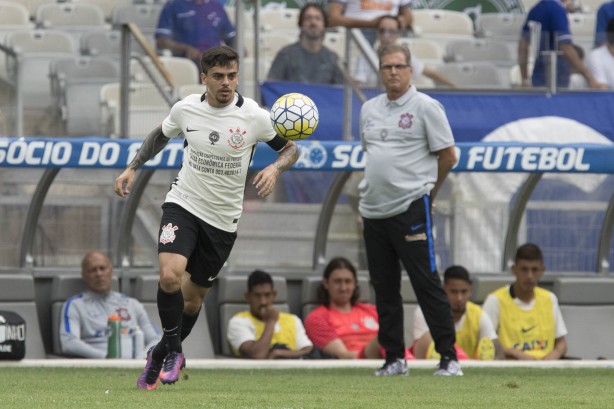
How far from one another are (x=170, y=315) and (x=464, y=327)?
3.83 meters

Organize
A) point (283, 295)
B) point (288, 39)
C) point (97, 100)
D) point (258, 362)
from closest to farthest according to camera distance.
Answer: point (258, 362) → point (283, 295) → point (97, 100) → point (288, 39)

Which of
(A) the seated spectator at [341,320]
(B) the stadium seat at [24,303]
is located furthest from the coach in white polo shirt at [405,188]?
(B) the stadium seat at [24,303]

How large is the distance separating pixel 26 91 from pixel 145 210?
147 centimetres

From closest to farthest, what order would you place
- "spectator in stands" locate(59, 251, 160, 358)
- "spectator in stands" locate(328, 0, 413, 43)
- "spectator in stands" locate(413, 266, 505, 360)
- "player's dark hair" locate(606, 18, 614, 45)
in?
"spectator in stands" locate(59, 251, 160, 358) < "spectator in stands" locate(413, 266, 505, 360) < "player's dark hair" locate(606, 18, 614, 45) < "spectator in stands" locate(328, 0, 413, 43)

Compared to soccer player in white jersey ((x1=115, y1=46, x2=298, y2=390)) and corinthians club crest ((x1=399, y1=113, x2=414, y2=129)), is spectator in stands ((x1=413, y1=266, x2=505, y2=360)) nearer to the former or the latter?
corinthians club crest ((x1=399, y1=113, x2=414, y2=129))

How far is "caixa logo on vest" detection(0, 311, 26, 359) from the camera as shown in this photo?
29.7ft

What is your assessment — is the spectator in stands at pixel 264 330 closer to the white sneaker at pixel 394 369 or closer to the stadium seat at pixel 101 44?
the white sneaker at pixel 394 369

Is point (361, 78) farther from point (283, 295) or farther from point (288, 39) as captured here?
point (283, 295)

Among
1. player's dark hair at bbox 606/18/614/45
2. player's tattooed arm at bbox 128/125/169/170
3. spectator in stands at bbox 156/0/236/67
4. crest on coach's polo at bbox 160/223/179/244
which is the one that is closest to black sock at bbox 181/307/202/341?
crest on coach's polo at bbox 160/223/179/244

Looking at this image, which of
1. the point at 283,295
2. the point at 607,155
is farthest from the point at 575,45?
the point at 283,295

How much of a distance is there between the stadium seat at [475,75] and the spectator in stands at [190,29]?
229cm

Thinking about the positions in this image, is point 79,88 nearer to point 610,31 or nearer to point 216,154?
point 216,154

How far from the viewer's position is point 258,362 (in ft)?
31.7

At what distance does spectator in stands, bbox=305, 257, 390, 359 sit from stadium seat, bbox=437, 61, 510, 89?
121 inches
